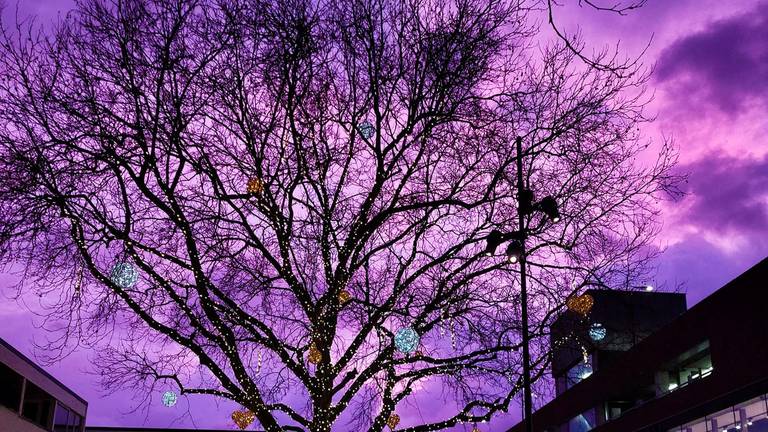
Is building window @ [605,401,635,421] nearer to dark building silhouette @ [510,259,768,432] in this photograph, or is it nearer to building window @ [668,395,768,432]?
dark building silhouette @ [510,259,768,432]

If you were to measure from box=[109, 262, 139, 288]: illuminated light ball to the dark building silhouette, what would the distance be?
24.6 feet

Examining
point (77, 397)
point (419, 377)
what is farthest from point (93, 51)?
point (77, 397)

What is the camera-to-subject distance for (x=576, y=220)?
15180mm

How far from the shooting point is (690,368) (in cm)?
3406

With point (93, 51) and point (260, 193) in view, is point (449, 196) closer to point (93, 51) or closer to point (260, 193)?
point (260, 193)

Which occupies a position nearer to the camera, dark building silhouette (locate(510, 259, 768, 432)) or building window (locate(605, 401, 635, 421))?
dark building silhouette (locate(510, 259, 768, 432))

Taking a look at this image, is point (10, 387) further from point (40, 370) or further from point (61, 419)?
point (61, 419)

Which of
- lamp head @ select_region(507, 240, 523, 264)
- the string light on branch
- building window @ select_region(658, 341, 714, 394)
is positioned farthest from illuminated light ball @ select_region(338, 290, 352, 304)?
building window @ select_region(658, 341, 714, 394)

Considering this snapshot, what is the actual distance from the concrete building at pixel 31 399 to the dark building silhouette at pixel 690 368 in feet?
75.8

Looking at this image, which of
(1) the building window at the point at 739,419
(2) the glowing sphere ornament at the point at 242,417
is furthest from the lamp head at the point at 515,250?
(1) the building window at the point at 739,419

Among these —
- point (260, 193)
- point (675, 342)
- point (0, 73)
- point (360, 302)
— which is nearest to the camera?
point (0, 73)

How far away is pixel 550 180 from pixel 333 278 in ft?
15.0

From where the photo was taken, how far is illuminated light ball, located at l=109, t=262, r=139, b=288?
1270 cm

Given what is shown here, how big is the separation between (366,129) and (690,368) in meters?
25.3
